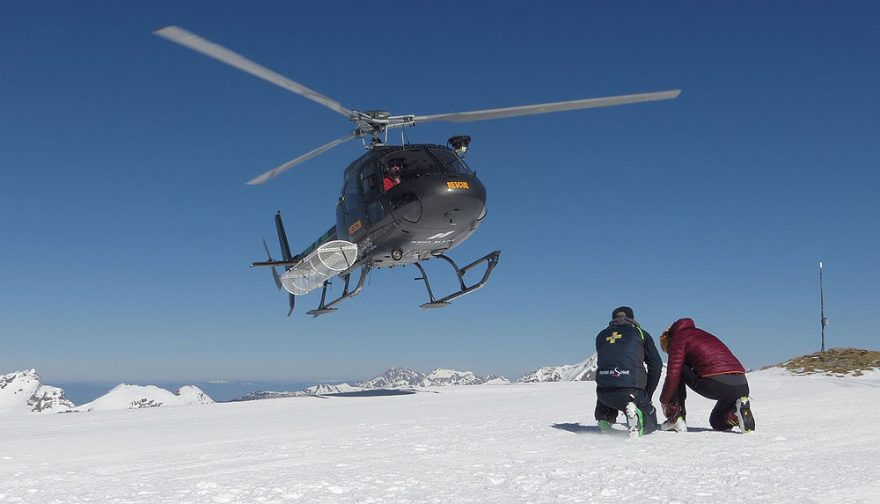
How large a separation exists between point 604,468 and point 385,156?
10.8 meters

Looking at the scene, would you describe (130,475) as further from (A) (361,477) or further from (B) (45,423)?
(B) (45,423)

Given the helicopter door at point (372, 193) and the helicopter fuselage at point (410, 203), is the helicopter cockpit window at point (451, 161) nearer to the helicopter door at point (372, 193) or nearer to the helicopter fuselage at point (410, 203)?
the helicopter fuselage at point (410, 203)

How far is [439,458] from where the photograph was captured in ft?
17.5

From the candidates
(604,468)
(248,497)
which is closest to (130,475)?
(248,497)

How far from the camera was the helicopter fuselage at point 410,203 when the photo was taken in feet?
45.8

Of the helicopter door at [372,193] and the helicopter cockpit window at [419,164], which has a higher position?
the helicopter cockpit window at [419,164]

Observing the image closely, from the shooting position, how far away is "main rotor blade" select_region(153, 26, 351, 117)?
32.2 ft

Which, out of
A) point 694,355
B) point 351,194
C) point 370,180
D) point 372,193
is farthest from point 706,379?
point 351,194

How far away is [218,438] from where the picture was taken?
24.7 feet

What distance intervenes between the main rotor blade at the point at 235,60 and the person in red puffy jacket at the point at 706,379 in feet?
25.2

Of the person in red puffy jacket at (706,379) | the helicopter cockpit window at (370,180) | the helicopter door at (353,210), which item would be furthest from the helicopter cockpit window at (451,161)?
the person in red puffy jacket at (706,379)

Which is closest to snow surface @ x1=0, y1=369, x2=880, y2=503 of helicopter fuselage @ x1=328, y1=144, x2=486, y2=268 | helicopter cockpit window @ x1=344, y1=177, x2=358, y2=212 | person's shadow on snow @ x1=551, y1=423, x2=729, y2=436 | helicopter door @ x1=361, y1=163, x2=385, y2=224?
person's shadow on snow @ x1=551, y1=423, x2=729, y2=436

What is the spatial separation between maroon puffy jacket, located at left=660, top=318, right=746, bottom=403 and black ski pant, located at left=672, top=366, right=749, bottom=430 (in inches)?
2.1

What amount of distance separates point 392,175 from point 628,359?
8526 millimetres
